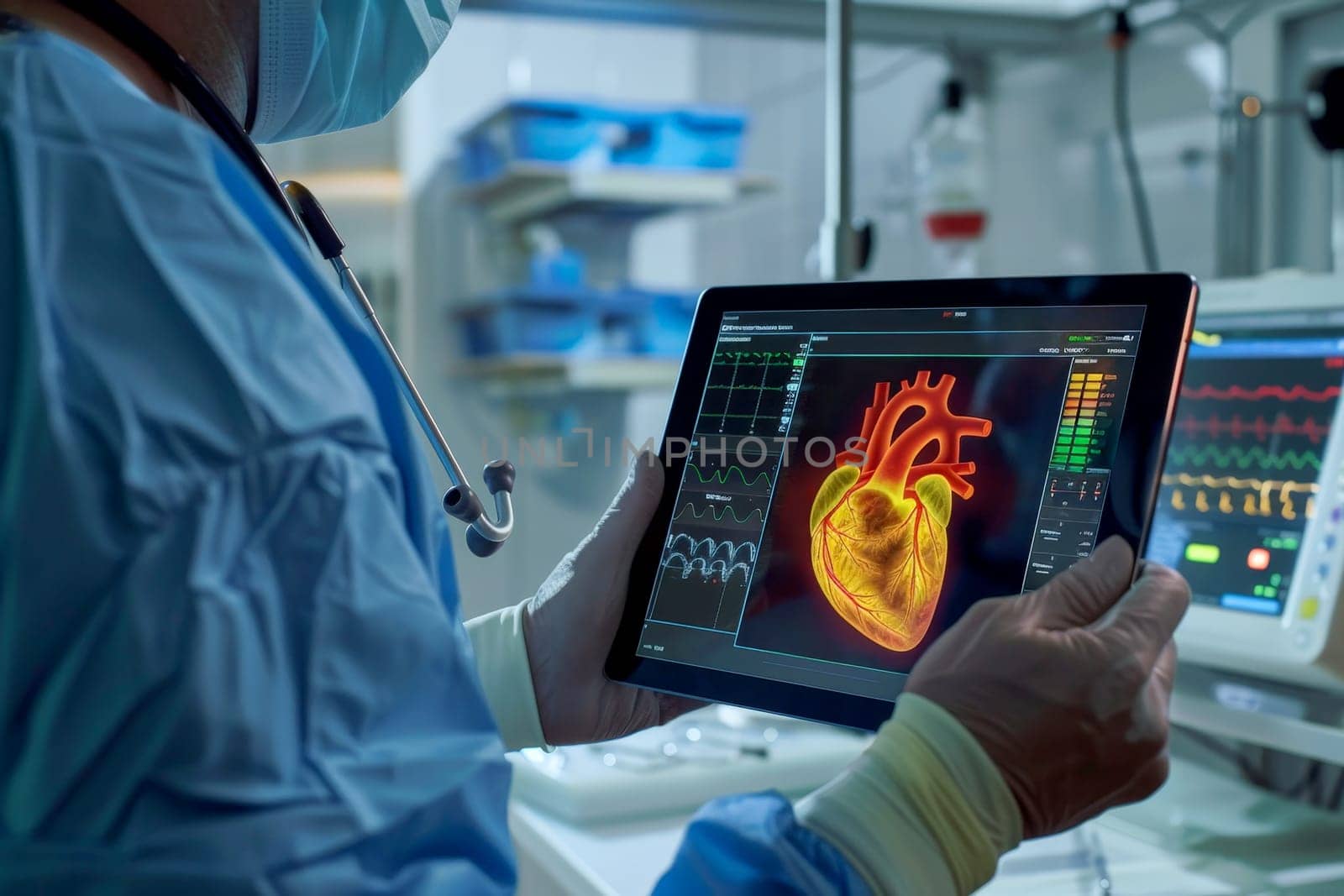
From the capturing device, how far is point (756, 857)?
Answer: 64 centimetres

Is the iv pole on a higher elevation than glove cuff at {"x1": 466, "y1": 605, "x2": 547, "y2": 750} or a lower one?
higher

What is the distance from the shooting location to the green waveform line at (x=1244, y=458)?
1.13 meters

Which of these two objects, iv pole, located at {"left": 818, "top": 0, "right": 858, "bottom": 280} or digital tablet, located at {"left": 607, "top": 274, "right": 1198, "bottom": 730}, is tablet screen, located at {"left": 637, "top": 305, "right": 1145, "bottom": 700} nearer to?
digital tablet, located at {"left": 607, "top": 274, "right": 1198, "bottom": 730}

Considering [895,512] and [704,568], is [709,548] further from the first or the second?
[895,512]

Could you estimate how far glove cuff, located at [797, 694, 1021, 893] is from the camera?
2.10 ft

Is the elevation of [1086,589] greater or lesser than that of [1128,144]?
lesser

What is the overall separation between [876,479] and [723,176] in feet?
5.63

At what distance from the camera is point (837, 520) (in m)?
0.83

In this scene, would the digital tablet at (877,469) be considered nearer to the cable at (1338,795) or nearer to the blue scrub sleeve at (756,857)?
the blue scrub sleeve at (756,857)

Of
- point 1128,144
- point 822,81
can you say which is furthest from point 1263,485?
point 822,81

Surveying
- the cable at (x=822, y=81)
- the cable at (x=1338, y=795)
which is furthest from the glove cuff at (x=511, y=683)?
the cable at (x=822, y=81)

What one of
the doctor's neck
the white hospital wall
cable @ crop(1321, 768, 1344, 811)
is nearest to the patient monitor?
cable @ crop(1321, 768, 1344, 811)

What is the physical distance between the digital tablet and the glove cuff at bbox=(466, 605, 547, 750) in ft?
0.36

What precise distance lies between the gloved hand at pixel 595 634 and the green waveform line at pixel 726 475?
38 millimetres
